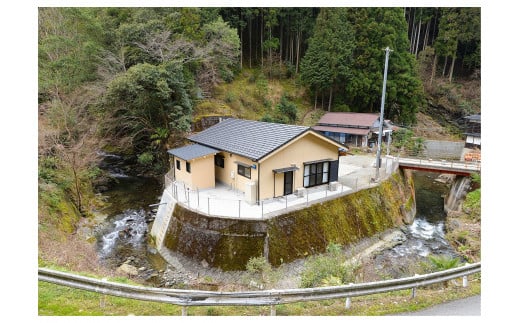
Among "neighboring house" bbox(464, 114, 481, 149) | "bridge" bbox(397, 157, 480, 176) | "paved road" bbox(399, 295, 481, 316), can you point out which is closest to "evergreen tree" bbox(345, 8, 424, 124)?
"neighboring house" bbox(464, 114, 481, 149)

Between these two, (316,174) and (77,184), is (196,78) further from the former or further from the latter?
(316,174)

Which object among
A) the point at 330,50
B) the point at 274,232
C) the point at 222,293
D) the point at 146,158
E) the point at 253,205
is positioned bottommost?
the point at 274,232

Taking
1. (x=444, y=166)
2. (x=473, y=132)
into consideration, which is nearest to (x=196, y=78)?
(x=444, y=166)

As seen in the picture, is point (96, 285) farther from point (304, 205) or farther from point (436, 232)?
point (436, 232)

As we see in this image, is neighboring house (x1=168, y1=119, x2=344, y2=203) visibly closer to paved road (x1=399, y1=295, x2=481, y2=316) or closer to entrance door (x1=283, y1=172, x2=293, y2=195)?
entrance door (x1=283, y1=172, x2=293, y2=195)

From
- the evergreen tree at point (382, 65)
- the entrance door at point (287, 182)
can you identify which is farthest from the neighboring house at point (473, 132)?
the entrance door at point (287, 182)

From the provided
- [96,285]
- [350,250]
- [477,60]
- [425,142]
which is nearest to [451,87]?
[477,60]
